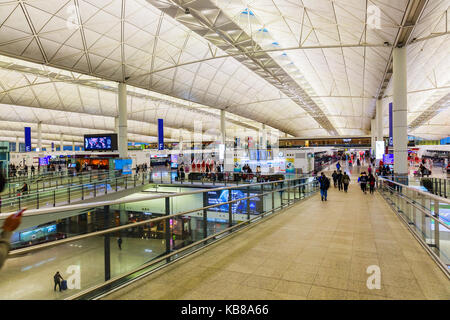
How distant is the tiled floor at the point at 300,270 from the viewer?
3.35 m

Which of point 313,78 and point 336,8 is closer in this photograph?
point 336,8

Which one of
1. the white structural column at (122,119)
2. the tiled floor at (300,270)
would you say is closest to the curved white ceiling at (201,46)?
the white structural column at (122,119)

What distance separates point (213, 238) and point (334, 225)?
12.5 feet

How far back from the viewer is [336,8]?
15234 millimetres

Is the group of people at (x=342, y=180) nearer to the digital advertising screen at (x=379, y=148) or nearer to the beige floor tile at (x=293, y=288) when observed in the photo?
the digital advertising screen at (x=379, y=148)

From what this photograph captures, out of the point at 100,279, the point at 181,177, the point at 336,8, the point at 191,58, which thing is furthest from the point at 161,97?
the point at 100,279

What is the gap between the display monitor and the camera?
90.6 feet

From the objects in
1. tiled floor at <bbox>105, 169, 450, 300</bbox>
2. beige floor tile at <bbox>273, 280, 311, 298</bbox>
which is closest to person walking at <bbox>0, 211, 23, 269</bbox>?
tiled floor at <bbox>105, 169, 450, 300</bbox>

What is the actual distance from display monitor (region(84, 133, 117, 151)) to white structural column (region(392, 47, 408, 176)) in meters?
24.5

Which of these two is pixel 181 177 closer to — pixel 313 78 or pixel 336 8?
pixel 336 8

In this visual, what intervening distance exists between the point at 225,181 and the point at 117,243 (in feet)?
58.9

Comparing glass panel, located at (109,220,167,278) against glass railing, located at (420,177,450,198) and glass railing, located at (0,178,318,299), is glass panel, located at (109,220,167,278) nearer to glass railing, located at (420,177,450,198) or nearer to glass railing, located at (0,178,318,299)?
glass railing, located at (0,178,318,299)

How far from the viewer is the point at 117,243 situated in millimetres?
4059

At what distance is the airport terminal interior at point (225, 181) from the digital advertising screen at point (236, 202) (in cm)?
6
